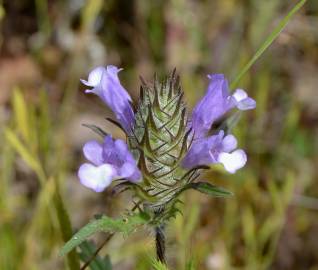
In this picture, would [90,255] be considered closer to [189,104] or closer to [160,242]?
[160,242]

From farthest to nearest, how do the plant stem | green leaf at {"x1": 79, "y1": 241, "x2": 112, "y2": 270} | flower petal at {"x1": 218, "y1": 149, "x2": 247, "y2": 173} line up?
green leaf at {"x1": 79, "y1": 241, "x2": 112, "y2": 270}, the plant stem, flower petal at {"x1": 218, "y1": 149, "x2": 247, "y2": 173}

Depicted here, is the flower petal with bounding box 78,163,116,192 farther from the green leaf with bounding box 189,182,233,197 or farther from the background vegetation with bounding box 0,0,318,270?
the background vegetation with bounding box 0,0,318,270

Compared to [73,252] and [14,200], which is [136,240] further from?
[73,252]

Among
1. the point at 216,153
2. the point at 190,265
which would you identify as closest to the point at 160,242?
the point at 190,265

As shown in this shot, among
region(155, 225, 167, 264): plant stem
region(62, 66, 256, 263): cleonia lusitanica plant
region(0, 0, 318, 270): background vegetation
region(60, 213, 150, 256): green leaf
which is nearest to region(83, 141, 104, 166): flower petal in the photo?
region(62, 66, 256, 263): cleonia lusitanica plant

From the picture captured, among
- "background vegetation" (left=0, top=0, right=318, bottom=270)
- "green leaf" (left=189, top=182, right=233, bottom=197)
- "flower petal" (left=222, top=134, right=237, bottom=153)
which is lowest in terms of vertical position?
"green leaf" (left=189, top=182, right=233, bottom=197)

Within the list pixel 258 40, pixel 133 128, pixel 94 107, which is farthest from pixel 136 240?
pixel 133 128
